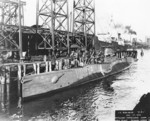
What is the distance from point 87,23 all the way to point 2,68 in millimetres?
19542

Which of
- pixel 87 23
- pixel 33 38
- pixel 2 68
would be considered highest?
pixel 87 23

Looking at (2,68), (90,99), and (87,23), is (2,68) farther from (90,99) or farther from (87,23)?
(87,23)

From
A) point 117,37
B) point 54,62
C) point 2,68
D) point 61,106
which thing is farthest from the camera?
point 117,37

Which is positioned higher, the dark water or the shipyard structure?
the shipyard structure

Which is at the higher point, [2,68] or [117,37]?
[117,37]

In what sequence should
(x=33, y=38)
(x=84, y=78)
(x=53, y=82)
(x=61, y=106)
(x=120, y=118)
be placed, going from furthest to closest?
(x=33, y=38)
(x=84, y=78)
(x=53, y=82)
(x=61, y=106)
(x=120, y=118)

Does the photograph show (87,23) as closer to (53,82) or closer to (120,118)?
(53,82)

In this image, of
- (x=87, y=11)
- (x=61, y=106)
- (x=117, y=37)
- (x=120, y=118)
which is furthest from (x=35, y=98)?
(x=117, y=37)

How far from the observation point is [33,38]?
Result: 2822 cm

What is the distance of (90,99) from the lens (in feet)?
63.4

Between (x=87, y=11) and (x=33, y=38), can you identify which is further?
(x=87, y=11)

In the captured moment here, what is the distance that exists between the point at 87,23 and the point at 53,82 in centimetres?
1655

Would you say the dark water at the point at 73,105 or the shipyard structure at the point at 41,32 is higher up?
the shipyard structure at the point at 41,32

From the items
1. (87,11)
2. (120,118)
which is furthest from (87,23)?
(120,118)
